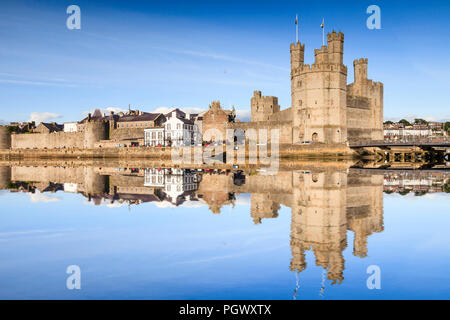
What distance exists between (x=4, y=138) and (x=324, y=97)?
60.6 meters

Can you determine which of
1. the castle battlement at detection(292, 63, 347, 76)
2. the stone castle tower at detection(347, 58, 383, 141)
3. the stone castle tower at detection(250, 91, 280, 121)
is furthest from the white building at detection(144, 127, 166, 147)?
the stone castle tower at detection(347, 58, 383, 141)

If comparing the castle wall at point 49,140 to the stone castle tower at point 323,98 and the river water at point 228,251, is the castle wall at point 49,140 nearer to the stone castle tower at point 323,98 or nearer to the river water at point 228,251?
the stone castle tower at point 323,98

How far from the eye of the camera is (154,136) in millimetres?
69375

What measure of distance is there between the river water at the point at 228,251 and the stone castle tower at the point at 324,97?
38.1 meters

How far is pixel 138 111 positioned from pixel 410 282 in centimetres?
7675

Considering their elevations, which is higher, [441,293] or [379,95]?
[379,95]

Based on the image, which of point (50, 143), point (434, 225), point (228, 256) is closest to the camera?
point (228, 256)

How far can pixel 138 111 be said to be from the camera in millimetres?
79438

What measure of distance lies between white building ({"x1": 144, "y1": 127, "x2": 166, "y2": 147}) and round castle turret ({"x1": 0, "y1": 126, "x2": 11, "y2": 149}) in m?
29.7

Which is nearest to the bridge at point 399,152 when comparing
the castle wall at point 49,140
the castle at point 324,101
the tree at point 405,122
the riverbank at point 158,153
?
the riverbank at point 158,153

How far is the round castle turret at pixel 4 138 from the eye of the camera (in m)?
79.9

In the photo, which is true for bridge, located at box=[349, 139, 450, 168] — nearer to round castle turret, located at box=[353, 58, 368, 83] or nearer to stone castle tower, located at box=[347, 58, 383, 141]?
stone castle tower, located at box=[347, 58, 383, 141]
